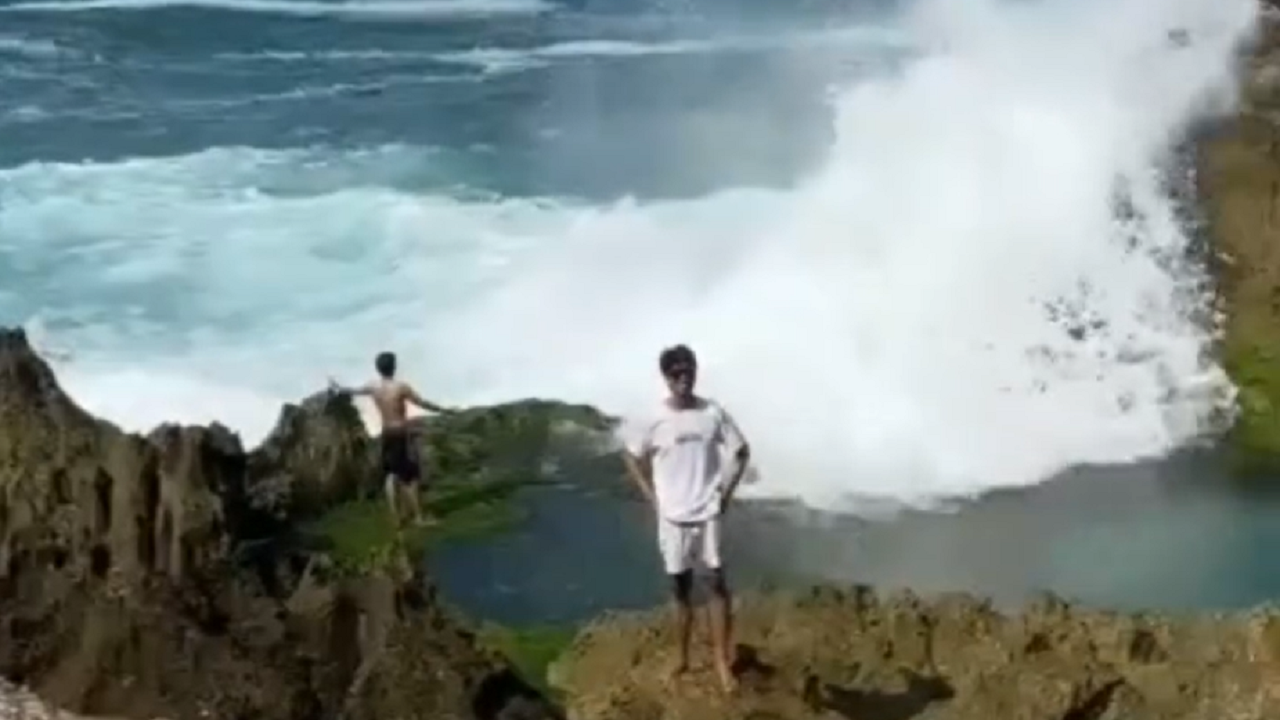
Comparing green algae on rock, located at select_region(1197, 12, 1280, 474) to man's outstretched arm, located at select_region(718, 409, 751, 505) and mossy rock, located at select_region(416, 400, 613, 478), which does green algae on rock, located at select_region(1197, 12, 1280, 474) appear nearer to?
mossy rock, located at select_region(416, 400, 613, 478)

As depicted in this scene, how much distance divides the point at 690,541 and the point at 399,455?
21.7ft

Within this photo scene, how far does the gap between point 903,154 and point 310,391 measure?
26.5 ft

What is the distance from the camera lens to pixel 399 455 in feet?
61.6

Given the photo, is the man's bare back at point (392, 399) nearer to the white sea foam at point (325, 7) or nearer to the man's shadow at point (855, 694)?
the man's shadow at point (855, 694)

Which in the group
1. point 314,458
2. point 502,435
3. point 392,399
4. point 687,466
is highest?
point 502,435

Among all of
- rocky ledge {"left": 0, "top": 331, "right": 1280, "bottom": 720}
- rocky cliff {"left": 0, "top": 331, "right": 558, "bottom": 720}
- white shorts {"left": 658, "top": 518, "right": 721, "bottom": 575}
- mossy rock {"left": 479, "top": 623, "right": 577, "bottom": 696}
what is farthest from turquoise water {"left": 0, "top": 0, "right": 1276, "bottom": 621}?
white shorts {"left": 658, "top": 518, "right": 721, "bottom": 575}

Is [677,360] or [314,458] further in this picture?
[314,458]

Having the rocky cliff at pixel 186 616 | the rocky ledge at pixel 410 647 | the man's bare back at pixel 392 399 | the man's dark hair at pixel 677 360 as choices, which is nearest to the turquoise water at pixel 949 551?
the man's bare back at pixel 392 399

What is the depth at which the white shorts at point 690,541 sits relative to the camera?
1241 centimetres

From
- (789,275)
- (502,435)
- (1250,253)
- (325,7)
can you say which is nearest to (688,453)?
(502,435)

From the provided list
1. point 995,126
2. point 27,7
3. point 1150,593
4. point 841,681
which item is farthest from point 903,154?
point 27,7

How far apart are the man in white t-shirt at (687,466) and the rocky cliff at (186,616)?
152 centimetres

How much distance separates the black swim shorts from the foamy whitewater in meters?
3.18

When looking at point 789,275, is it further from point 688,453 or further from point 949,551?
point 688,453
